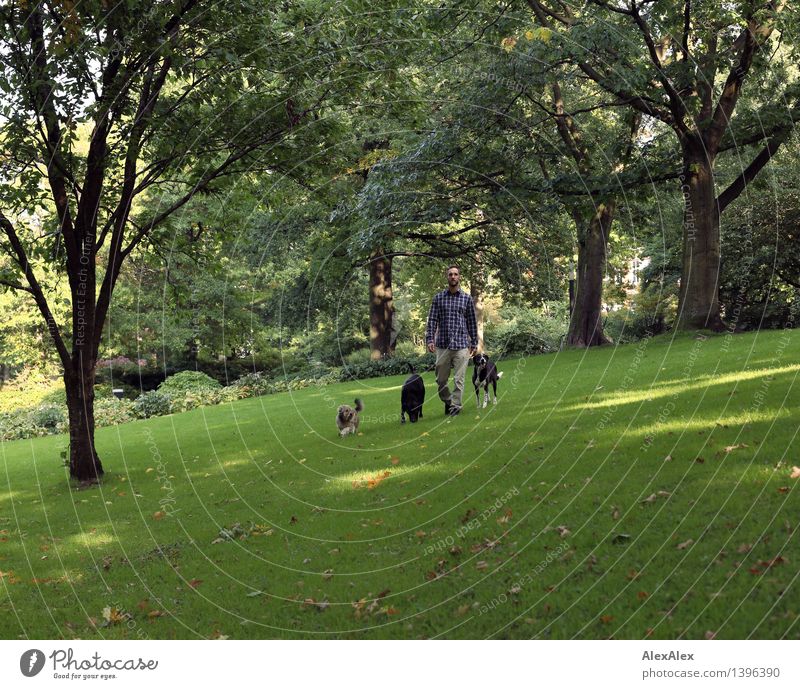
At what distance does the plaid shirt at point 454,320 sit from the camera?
13.3 metres

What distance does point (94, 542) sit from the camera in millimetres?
9391

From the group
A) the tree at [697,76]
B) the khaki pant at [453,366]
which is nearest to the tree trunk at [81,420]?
the khaki pant at [453,366]

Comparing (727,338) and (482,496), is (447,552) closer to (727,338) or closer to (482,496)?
(482,496)

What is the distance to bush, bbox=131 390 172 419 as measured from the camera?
29.6 meters

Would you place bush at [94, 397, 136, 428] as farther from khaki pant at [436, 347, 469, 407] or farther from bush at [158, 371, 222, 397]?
khaki pant at [436, 347, 469, 407]

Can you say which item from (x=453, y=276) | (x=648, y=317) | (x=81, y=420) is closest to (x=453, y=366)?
(x=453, y=276)

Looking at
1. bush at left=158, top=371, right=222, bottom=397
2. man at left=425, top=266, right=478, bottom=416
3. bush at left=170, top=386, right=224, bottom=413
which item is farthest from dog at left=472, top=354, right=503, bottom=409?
bush at left=158, top=371, right=222, bottom=397

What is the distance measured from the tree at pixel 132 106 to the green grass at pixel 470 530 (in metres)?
3.83

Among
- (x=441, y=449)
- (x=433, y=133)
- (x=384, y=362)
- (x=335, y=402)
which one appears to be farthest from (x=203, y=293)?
(x=441, y=449)

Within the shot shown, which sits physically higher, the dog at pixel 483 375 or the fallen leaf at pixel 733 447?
the dog at pixel 483 375

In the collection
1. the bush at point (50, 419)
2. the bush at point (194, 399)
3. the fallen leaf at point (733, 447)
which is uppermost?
the fallen leaf at point (733, 447)

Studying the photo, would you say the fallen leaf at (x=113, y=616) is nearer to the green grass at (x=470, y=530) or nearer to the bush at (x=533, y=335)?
the green grass at (x=470, y=530)

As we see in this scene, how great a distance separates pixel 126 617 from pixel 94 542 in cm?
329

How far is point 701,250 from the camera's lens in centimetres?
2216
